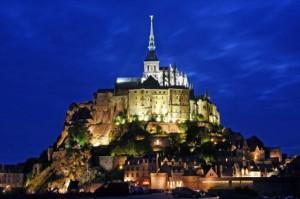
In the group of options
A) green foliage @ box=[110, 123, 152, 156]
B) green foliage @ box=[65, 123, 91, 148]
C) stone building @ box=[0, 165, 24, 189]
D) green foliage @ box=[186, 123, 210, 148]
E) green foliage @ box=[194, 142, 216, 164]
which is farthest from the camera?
stone building @ box=[0, 165, 24, 189]

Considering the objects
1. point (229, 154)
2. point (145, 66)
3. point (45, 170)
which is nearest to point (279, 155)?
point (229, 154)

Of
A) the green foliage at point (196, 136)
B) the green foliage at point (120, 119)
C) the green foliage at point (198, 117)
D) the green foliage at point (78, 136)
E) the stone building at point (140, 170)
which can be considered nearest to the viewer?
the stone building at point (140, 170)

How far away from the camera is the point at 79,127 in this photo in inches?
4281

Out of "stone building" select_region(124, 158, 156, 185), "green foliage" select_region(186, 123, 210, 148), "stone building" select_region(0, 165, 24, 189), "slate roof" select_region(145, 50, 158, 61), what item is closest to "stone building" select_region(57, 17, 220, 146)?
"green foliage" select_region(186, 123, 210, 148)

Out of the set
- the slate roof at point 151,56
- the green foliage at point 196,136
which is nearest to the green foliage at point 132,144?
the green foliage at point 196,136

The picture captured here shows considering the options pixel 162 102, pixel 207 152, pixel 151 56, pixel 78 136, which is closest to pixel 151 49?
pixel 151 56

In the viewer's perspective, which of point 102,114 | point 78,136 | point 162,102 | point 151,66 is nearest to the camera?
point 78,136

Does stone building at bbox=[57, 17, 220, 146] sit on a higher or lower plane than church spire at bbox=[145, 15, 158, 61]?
lower

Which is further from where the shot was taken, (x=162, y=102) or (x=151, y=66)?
(x=151, y=66)

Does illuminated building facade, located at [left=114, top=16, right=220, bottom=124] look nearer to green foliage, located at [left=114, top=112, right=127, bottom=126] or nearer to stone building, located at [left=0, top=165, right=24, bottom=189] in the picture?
green foliage, located at [left=114, top=112, right=127, bottom=126]

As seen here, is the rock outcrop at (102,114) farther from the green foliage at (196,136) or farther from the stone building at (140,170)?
the stone building at (140,170)

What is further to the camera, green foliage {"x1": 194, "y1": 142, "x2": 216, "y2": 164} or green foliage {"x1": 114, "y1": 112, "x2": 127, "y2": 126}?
green foliage {"x1": 114, "y1": 112, "x2": 127, "y2": 126}

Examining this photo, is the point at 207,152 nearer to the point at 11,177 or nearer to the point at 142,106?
the point at 142,106

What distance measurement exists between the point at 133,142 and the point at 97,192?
73.8ft
